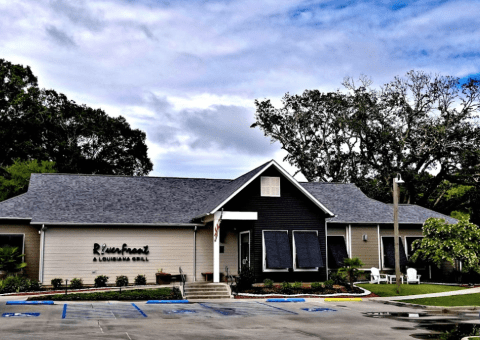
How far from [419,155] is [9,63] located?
40.9m

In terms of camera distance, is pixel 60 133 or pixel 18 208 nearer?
pixel 18 208

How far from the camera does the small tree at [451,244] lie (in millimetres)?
29750

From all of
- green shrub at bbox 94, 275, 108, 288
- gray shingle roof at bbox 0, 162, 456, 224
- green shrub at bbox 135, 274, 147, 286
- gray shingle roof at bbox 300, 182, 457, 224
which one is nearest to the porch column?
gray shingle roof at bbox 0, 162, 456, 224

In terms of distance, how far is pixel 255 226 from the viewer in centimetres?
2766

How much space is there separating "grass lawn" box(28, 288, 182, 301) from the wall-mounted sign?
3933 mm

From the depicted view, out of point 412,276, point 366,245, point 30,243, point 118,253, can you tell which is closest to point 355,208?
point 366,245

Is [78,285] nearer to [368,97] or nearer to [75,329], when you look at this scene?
[75,329]

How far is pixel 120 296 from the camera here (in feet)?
75.3

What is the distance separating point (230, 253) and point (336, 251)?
253 inches

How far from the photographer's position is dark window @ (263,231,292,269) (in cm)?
2691

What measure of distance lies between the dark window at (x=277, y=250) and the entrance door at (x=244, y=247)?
137cm

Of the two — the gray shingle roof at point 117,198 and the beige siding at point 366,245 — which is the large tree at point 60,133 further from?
the beige siding at point 366,245

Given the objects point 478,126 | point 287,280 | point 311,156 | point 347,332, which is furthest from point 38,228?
point 478,126

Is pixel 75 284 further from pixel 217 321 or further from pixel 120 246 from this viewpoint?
pixel 217 321
